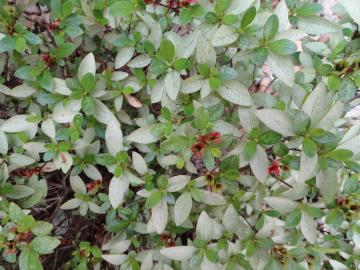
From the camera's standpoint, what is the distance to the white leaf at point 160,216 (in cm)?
110

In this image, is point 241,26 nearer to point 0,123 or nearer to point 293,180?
point 293,180

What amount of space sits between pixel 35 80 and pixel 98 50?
0.95 feet

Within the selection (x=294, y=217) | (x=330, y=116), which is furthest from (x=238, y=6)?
(x=294, y=217)

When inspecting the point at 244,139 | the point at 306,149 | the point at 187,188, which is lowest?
the point at 187,188

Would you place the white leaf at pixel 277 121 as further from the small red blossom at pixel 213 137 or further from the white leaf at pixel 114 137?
the white leaf at pixel 114 137

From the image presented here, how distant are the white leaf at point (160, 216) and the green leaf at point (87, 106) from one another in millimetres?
311

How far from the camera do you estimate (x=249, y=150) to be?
3.29ft

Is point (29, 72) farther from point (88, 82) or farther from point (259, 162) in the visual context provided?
point (259, 162)

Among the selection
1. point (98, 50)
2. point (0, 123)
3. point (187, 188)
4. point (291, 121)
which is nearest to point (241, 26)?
point (291, 121)

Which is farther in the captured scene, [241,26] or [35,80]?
[35,80]

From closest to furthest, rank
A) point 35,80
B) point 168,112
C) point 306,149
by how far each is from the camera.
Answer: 1. point 306,149
2. point 168,112
3. point 35,80

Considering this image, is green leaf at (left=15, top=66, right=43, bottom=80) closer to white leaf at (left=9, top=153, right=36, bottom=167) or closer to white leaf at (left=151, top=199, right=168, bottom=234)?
white leaf at (left=9, top=153, right=36, bottom=167)

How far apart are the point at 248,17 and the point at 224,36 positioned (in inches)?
2.9

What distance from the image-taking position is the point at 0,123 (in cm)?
121
